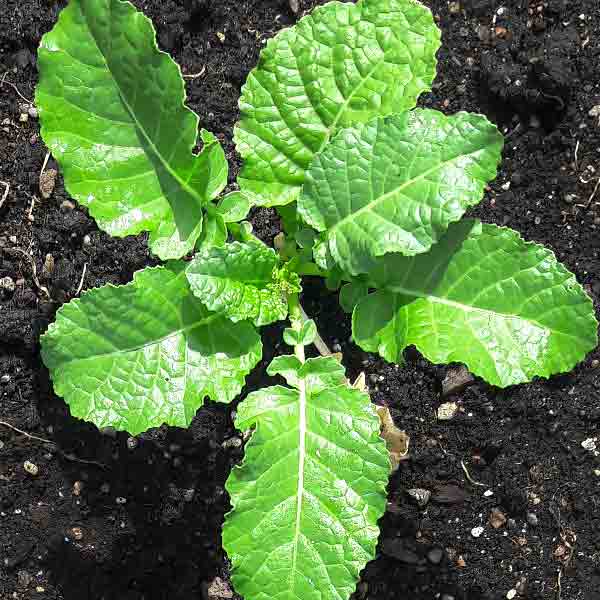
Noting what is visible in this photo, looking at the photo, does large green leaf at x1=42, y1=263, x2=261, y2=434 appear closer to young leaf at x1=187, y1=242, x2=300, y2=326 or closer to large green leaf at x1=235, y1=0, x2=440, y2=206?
young leaf at x1=187, y1=242, x2=300, y2=326

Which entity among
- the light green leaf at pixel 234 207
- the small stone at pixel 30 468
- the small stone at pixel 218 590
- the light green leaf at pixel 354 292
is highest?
the light green leaf at pixel 234 207

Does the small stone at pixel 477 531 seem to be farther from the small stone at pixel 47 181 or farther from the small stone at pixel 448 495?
the small stone at pixel 47 181

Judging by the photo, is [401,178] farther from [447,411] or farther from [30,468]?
[30,468]

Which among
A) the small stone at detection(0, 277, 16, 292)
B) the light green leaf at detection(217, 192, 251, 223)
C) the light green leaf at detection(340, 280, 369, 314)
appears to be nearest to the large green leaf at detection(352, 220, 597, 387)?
the light green leaf at detection(340, 280, 369, 314)

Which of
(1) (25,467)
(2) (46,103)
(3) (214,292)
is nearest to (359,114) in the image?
(3) (214,292)

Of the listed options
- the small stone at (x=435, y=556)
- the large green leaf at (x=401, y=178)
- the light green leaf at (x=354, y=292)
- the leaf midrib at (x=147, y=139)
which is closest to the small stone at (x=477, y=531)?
the small stone at (x=435, y=556)
